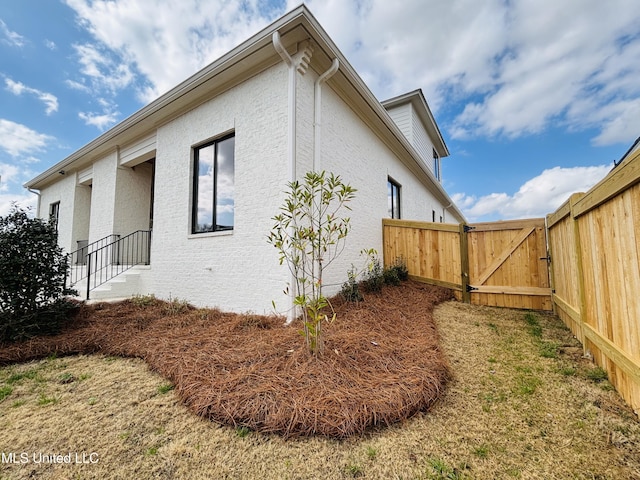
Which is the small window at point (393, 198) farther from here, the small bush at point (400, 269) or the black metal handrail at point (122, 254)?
the black metal handrail at point (122, 254)

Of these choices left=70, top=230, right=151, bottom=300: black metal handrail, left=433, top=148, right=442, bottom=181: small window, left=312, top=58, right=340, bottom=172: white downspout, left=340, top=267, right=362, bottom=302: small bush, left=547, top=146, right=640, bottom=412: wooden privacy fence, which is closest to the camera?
left=547, top=146, right=640, bottom=412: wooden privacy fence

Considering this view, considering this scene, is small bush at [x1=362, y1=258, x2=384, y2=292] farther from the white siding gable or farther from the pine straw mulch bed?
the white siding gable

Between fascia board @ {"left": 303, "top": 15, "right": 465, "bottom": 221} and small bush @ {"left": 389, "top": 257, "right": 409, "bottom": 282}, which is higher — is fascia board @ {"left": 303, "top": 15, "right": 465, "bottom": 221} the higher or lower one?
the higher one

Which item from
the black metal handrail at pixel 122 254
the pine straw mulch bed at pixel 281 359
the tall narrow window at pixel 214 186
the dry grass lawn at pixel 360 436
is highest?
the tall narrow window at pixel 214 186

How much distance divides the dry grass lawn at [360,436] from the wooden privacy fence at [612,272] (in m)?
0.31

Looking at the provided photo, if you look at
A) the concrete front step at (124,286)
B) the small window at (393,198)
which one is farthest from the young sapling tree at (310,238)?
the concrete front step at (124,286)

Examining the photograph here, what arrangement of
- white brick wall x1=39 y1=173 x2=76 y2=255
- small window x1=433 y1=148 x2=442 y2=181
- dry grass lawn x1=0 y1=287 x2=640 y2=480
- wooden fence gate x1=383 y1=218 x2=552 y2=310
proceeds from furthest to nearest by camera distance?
small window x1=433 y1=148 x2=442 y2=181 → white brick wall x1=39 y1=173 x2=76 y2=255 → wooden fence gate x1=383 y1=218 x2=552 y2=310 → dry grass lawn x1=0 y1=287 x2=640 y2=480

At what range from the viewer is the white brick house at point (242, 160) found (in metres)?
4.38

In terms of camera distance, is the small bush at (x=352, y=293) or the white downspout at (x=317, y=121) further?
the small bush at (x=352, y=293)

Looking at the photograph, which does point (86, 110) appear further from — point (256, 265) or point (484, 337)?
point (484, 337)

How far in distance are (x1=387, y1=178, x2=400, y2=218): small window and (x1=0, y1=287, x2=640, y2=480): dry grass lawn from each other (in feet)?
19.1

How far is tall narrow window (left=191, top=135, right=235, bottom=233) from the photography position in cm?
529

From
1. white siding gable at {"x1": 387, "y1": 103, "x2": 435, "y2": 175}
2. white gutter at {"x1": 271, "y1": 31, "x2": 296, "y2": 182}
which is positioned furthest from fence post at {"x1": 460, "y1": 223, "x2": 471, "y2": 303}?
white siding gable at {"x1": 387, "y1": 103, "x2": 435, "y2": 175}

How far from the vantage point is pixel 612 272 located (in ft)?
7.48
